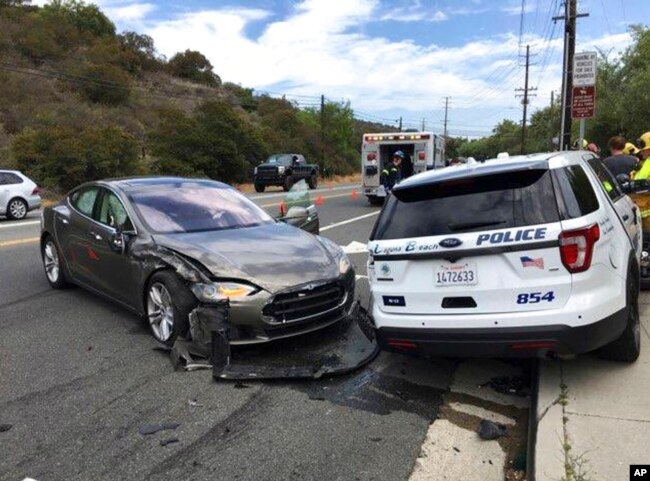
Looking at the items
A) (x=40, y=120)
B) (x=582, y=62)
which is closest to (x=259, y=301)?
(x=582, y=62)

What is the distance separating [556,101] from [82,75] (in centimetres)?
4963

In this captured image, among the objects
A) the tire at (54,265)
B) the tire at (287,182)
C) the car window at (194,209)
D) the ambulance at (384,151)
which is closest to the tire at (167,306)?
the car window at (194,209)

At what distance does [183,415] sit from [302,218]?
3.72 metres

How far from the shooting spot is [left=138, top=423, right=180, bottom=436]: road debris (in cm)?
369

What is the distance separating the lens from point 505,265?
3.77 m

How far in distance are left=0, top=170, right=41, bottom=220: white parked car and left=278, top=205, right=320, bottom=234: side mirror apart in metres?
12.2

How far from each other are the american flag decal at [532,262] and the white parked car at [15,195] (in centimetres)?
1619

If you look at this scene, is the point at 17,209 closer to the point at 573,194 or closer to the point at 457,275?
the point at 457,275

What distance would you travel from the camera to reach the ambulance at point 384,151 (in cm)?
2011

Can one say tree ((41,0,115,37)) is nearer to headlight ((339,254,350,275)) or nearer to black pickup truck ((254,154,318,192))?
black pickup truck ((254,154,318,192))

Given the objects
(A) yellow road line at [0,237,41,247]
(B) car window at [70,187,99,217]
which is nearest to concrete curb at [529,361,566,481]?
(B) car window at [70,187,99,217]

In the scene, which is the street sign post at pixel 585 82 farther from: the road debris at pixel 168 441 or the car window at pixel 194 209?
the road debris at pixel 168 441

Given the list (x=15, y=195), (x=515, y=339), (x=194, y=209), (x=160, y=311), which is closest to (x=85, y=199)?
(x=194, y=209)

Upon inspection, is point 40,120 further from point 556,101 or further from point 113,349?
point 556,101
